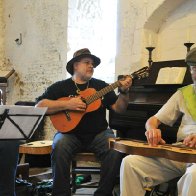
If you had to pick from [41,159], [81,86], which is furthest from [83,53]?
[41,159]

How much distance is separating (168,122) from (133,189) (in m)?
0.55

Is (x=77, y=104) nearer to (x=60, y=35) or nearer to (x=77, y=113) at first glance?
(x=77, y=113)

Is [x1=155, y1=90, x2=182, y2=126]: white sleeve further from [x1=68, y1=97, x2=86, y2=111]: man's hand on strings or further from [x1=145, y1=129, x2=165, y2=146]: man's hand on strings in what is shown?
[x1=68, y1=97, x2=86, y2=111]: man's hand on strings

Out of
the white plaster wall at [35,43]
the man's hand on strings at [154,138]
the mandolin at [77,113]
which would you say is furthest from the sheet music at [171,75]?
the white plaster wall at [35,43]

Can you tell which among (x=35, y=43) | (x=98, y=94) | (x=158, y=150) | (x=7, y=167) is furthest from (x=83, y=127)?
(x=35, y=43)

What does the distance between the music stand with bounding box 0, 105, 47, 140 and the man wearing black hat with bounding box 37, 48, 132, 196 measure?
1.37 ft

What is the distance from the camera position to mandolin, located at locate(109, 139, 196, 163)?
176 centimetres

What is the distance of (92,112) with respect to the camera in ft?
9.70

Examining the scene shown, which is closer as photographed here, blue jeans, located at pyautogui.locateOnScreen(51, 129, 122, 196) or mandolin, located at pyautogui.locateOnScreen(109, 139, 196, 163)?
mandolin, located at pyautogui.locateOnScreen(109, 139, 196, 163)

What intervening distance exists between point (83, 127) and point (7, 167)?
0.69 m

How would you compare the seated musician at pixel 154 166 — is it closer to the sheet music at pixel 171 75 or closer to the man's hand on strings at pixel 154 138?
the man's hand on strings at pixel 154 138

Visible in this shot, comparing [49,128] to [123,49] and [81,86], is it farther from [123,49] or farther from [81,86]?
[81,86]

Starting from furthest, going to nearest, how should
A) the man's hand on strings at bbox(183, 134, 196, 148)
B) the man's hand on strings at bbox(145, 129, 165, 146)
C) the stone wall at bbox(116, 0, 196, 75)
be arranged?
the stone wall at bbox(116, 0, 196, 75), the man's hand on strings at bbox(145, 129, 165, 146), the man's hand on strings at bbox(183, 134, 196, 148)

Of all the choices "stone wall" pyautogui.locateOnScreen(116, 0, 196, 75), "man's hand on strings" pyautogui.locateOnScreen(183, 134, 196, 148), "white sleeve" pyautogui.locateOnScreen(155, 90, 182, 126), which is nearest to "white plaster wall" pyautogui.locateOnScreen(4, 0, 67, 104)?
"stone wall" pyautogui.locateOnScreen(116, 0, 196, 75)
